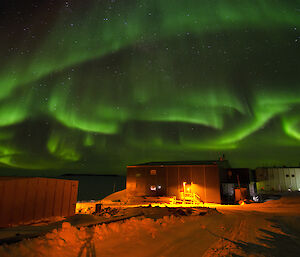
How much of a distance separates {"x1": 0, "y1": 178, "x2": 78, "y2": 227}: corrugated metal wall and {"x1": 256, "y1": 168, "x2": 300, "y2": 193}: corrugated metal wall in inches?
2032

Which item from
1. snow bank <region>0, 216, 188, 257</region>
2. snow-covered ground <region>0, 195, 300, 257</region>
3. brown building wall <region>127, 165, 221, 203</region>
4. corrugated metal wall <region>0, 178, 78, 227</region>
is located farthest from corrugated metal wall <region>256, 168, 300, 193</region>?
snow bank <region>0, 216, 188, 257</region>

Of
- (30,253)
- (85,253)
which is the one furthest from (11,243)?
(85,253)

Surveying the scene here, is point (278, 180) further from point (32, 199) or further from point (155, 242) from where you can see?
point (32, 199)

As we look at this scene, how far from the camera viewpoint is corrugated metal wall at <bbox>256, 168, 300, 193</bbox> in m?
50.2

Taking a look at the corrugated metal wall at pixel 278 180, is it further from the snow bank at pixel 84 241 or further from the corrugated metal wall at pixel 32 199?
the snow bank at pixel 84 241

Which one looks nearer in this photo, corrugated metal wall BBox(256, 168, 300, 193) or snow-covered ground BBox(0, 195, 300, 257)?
snow-covered ground BBox(0, 195, 300, 257)

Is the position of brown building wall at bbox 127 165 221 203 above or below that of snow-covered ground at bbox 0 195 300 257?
above

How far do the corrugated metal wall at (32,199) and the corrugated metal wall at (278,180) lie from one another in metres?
51.6

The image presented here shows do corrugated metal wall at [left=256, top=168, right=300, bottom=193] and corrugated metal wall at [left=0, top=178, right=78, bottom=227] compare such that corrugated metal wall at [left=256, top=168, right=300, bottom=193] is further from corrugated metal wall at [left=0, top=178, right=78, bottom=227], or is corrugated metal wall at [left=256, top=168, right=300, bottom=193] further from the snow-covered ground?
corrugated metal wall at [left=0, top=178, right=78, bottom=227]

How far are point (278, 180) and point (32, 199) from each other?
5644 cm

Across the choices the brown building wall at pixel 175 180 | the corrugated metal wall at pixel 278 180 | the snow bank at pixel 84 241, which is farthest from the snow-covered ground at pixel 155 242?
the corrugated metal wall at pixel 278 180

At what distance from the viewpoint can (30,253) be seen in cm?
593

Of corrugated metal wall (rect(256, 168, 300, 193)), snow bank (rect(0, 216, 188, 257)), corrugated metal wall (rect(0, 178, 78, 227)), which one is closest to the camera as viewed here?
snow bank (rect(0, 216, 188, 257))

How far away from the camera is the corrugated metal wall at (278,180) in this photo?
50156mm
